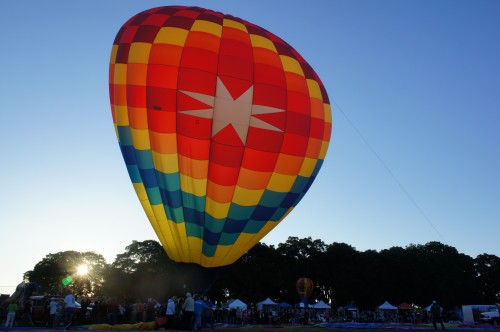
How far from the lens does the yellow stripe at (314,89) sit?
16.7 metres

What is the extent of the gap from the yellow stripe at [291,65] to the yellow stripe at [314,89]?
436 millimetres

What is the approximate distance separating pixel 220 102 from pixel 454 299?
52.3m

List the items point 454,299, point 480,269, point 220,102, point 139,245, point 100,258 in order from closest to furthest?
point 220,102 → point 454,299 → point 139,245 → point 480,269 → point 100,258

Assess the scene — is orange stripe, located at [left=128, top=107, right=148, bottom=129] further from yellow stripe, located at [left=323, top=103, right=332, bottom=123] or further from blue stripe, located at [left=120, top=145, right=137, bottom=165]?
yellow stripe, located at [left=323, top=103, right=332, bottom=123]

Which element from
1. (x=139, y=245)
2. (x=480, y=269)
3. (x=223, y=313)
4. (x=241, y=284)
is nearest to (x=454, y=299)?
(x=480, y=269)

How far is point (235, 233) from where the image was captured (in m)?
15.4

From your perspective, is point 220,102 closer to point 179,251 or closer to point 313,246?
point 179,251

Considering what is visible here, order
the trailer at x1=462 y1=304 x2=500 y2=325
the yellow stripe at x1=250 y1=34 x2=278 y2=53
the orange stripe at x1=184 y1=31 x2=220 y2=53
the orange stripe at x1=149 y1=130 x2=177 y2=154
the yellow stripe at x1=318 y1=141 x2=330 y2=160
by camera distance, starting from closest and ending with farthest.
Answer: the orange stripe at x1=149 y1=130 x2=177 y2=154 < the orange stripe at x1=184 y1=31 x2=220 y2=53 < the yellow stripe at x1=250 y1=34 x2=278 y2=53 < the yellow stripe at x1=318 y1=141 x2=330 y2=160 < the trailer at x1=462 y1=304 x2=500 y2=325

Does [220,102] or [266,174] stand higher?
[220,102]

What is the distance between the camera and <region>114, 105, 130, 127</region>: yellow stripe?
15354 millimetres

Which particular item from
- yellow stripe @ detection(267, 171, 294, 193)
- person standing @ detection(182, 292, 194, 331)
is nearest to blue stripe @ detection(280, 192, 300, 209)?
yellow stripe @ detection(267, 171, 294, 193)

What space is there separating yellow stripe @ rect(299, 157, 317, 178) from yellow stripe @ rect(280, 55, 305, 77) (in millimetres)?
3224

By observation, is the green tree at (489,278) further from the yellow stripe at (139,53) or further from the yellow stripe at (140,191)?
the yellow stripe at (139,53)

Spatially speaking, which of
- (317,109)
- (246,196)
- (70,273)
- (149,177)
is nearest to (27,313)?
(149,177)
